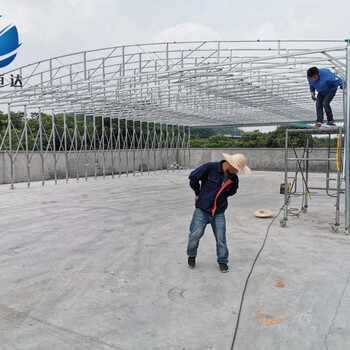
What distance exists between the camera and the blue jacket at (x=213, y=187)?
4621mm

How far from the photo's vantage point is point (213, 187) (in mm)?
4660

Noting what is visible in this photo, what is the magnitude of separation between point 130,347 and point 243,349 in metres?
0.95

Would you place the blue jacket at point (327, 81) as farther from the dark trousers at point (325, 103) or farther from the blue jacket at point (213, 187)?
the blue jacket at point (213, 187)

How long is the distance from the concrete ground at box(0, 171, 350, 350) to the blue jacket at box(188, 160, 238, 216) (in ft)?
2.95

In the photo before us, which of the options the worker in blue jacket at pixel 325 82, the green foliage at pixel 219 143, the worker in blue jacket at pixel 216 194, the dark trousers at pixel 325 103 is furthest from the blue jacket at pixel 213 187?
the green foliage at pixel 219 143

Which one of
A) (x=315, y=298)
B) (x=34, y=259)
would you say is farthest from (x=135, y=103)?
(x=315, y=298)

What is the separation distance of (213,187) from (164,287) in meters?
1.42

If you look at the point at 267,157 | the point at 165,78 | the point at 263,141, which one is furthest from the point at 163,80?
the point at 263,141

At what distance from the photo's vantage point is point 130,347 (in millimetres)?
2963

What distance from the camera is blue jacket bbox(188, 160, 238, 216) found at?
462cm

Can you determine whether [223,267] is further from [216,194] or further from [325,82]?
[325,82]

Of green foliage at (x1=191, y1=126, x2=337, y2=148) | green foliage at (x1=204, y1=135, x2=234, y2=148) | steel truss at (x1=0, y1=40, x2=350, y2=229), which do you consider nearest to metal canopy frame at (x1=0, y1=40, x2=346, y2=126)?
steel truss at (x1=0, y1=40, x2=350, y2=229)

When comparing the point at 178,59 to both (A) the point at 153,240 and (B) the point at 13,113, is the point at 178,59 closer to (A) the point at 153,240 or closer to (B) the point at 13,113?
(A) the point at 153,240

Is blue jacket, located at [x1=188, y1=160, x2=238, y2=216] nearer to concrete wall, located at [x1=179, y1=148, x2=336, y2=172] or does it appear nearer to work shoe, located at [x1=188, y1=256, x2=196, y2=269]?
work shoe, located at [x1=188, y1=256, x2=196, y2=269]
